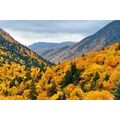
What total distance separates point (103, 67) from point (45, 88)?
12.0 ft

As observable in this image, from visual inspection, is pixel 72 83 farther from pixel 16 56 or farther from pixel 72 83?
pixel 16 56

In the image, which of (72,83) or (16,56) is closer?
(72,83)

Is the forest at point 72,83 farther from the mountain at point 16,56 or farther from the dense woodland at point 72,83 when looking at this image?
the mountain at point 16,56

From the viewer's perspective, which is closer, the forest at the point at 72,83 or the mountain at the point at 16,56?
the forest at the point at 72,83

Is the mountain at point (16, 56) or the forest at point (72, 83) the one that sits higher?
the mountain at point (16, 56)

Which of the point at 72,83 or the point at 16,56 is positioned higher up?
the point at 16,56

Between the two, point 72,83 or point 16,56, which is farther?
point 16,56

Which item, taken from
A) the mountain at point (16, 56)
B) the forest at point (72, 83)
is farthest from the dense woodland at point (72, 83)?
the mountain at point (16, 56)

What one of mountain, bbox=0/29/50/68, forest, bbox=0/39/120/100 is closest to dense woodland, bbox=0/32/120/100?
forest, bbox=0/39/120/100

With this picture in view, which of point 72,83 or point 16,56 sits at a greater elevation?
point 16,56

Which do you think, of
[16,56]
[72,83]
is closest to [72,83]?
[72,83]

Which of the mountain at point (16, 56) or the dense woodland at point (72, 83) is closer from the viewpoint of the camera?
the dense woodland at point (72, 83)
